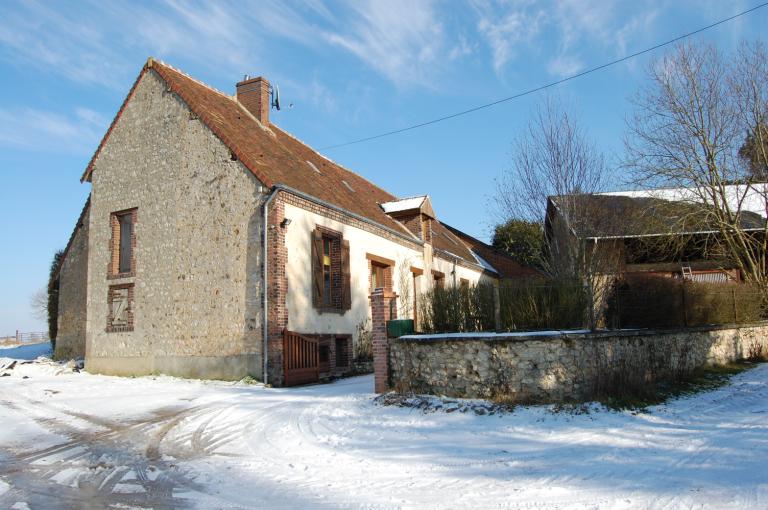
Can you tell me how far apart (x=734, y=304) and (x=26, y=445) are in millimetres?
16277

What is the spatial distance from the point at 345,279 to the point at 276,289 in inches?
127

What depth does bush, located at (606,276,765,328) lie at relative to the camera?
12.5 metres

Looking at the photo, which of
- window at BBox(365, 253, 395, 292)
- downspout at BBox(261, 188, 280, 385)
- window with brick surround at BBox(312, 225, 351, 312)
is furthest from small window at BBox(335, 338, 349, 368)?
downspout at BBox(261, 188, 280, 385)

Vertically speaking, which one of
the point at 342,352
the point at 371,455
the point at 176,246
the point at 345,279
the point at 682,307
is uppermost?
the point at 176,246

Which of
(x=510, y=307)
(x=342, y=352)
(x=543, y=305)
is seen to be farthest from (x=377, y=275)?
(x=543, y=305)

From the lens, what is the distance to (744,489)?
5.12 metres

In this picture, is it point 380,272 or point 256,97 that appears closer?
point 380,272

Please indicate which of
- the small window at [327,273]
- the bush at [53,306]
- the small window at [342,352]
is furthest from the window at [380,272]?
the bush at [53,306]

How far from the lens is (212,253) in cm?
1450

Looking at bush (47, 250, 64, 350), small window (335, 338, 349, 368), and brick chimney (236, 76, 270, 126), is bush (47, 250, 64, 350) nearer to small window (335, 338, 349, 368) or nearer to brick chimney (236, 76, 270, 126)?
brick chimney (236, 76, 270, 126)

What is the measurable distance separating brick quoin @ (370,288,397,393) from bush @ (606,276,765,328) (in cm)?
515

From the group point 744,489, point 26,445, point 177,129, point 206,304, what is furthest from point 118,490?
point 177,129

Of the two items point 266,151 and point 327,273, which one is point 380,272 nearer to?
point 327,273

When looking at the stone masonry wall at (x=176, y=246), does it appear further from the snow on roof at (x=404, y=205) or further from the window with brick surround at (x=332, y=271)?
the snow on roof at (x=404, y=205)
